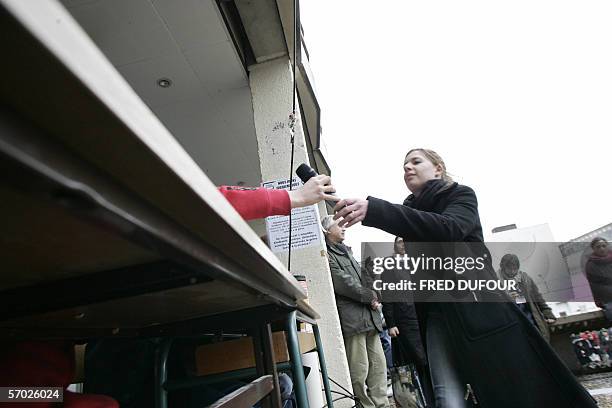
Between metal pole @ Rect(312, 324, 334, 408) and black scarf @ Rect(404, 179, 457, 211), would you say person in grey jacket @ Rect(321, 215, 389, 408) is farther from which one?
black scarf @ Rect(404, 179, 457, 211)

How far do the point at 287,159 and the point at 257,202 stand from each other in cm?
128

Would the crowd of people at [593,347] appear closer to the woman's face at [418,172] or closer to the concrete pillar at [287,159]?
the concrete pillar at [287,159]

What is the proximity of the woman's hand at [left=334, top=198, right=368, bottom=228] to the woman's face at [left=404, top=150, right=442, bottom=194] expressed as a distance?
1.08ft

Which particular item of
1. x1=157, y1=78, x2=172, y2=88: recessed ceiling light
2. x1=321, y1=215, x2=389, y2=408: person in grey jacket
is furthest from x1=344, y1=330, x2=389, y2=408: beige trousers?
x1=157, y1=78, x2=172, y2=88: recessed ceiling light

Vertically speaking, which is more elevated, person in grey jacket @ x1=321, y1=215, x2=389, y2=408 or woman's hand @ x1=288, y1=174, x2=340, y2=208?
woman's hand @ x1=288, y1=174, x2=340, y2=208

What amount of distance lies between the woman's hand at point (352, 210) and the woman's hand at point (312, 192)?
0.04m

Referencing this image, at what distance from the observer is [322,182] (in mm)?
1357

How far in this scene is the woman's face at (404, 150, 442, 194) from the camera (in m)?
1.54

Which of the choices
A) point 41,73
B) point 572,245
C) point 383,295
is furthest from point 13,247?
point 572,245

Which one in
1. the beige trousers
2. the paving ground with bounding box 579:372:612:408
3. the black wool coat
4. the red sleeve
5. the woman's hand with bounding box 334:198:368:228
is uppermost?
the red sleeve

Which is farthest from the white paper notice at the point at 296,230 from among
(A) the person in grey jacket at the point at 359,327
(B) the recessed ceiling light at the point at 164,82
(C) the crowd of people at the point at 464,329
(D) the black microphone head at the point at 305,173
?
(B) the recessed ceiling light at the point at 164,82

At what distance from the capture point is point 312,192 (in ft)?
4.34

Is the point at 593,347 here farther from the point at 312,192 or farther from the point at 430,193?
the point at 312,192

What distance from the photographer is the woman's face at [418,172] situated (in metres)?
1.54
